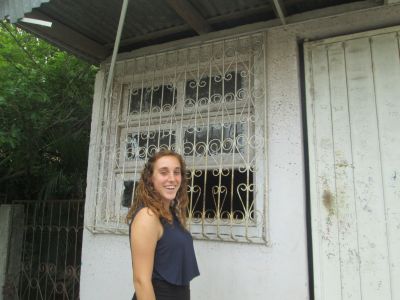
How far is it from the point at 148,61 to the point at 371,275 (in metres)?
2.42

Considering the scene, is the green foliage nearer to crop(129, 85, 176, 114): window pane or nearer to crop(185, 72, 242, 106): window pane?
crop(129, 85, 176, 114): window pane

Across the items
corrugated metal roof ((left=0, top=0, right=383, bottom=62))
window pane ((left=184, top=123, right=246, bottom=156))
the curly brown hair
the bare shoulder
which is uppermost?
corrugated metal roof ((left=0, top=0, right=383, bottom=62))

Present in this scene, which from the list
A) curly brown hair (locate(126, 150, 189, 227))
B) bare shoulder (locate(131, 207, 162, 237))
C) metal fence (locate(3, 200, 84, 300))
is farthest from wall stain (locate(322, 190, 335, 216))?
metal fence (locate(3, 200, 84, 300))

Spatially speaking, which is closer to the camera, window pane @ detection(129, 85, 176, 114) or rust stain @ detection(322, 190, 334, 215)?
rust stain @ detection(322, 190, 334, 215)

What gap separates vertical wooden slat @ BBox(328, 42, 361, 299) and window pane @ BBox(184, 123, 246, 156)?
0.68m

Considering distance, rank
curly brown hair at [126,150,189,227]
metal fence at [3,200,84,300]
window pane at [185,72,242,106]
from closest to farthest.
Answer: curly brown hair at [126,150,189,227]
window pane at [185,72,242,106]
metal fence at [3,200,84,300]

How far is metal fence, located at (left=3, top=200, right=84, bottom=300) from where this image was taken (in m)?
3.93

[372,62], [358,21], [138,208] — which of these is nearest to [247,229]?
[138,208]

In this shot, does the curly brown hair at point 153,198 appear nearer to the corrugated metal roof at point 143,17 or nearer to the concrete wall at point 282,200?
the concrete wall at point 282,200

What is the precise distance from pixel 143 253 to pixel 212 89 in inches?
64.8

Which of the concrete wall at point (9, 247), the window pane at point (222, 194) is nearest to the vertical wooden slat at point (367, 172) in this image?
the window pane at point (222, 194)

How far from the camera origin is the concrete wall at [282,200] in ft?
7.63

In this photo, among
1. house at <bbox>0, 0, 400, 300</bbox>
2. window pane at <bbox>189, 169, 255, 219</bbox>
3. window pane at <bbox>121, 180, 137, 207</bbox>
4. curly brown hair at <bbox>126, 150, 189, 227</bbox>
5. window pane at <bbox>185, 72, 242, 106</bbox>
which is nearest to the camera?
curly brown hair at <bbox>126, 150, 189, 227</bbox>

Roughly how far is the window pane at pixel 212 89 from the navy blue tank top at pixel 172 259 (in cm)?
133
